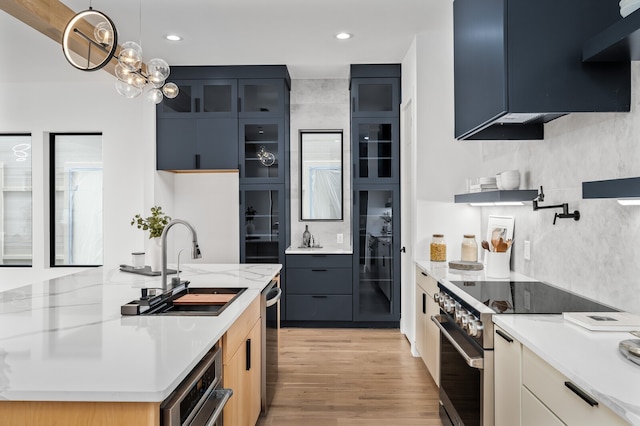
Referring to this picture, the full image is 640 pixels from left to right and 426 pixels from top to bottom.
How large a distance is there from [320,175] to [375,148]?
0.82 metres

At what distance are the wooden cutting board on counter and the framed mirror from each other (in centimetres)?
274

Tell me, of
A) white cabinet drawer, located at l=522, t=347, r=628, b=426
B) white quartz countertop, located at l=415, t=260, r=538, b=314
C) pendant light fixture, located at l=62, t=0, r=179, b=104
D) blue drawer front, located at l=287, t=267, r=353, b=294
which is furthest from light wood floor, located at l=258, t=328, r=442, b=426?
pendant light fixture, located at l=62, t=0, r=179, b=104

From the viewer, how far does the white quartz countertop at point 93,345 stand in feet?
3.41

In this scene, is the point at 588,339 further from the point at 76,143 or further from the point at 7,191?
the point at 7,191

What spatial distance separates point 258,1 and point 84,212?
338cm

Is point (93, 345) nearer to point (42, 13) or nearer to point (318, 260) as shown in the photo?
point (42, 13)

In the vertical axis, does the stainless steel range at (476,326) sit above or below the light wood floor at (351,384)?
above

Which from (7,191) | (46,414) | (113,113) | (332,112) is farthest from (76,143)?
(46,414)

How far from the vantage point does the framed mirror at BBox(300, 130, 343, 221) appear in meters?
4.93

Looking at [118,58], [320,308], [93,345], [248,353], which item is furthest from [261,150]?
[93,345]

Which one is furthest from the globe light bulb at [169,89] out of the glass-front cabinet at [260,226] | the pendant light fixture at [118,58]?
the glass-front cabinet at [260,226]

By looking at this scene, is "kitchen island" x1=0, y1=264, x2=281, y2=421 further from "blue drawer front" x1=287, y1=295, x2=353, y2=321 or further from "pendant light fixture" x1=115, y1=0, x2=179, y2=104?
"blue drawer front" x1=287, y1=295, x2=353, y2=321

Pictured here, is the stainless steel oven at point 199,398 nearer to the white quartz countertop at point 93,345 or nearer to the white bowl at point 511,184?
the white quartz countertop at point 93,345

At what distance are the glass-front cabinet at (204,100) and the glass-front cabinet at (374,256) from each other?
1.74 meters
